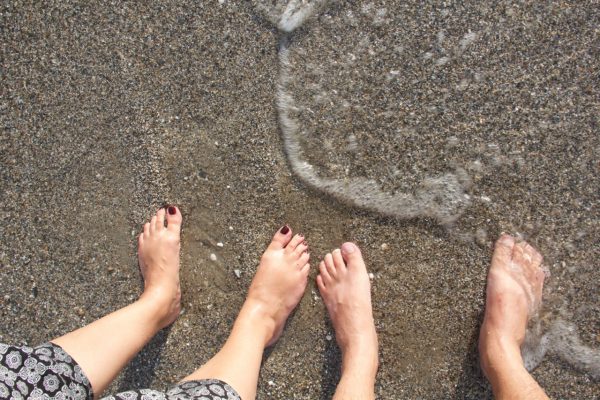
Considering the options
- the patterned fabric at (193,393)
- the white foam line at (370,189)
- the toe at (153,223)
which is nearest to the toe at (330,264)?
the white foam line at (370,189)

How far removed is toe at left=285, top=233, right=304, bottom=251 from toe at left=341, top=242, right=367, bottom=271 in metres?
0.17

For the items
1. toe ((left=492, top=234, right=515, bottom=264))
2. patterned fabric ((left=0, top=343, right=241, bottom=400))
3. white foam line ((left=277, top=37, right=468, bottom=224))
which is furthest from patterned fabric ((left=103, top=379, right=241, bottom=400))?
toe ((left=492, top=234, right=515, bottom=264))

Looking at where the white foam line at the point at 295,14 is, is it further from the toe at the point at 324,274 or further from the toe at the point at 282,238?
the toe at the point at 324,274

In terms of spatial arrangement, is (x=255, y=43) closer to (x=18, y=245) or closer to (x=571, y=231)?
(x=18, y=245)

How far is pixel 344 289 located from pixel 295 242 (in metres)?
0.27

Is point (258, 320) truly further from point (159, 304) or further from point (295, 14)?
point (295, 14)

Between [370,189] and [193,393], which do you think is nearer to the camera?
[193,393]

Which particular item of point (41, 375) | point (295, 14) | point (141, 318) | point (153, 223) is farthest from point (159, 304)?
point (295, 14)

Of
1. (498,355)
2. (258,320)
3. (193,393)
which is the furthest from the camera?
(258,320)

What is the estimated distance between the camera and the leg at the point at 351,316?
6.31 feet

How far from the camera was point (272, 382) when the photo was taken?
2.05 metres

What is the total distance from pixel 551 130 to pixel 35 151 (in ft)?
6.52

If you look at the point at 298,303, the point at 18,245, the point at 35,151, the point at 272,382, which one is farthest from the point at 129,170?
the point at 272,382

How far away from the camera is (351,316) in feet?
6.51
